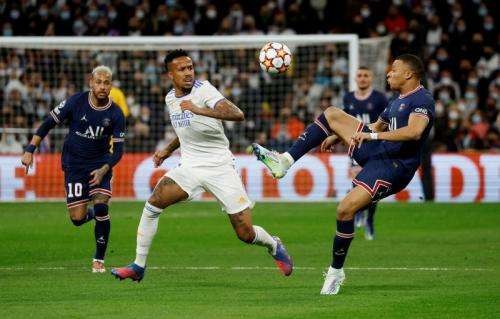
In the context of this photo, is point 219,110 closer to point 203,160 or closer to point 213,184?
point 203,160

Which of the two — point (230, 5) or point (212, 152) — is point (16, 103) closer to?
point (230, 5)

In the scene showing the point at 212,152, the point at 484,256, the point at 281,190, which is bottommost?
the point at 281,190

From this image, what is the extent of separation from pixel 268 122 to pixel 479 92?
6.06m

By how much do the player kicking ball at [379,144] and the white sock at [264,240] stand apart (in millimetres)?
618

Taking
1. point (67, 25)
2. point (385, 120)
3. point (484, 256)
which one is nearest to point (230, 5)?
point (67, 25)

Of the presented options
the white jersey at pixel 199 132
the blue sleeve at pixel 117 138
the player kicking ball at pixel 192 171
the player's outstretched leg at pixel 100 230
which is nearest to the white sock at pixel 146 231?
the player kicking ball at pixel 192 171

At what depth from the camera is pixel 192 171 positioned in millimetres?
12578

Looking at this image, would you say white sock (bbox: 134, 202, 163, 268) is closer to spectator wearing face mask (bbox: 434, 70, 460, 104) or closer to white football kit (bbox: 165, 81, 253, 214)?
white football kit (bbox: 165, 81, 253, 214)

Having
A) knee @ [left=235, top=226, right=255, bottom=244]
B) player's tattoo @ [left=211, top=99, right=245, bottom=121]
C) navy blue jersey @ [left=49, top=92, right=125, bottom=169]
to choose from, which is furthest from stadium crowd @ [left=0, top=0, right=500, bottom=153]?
player's tattoo @ [left=211, top=99, right=245, bottom=121]

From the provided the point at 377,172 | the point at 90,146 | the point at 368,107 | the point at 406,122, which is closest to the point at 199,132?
the point at 377,172

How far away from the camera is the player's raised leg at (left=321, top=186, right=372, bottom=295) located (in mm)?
11836

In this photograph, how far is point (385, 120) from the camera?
501 inches

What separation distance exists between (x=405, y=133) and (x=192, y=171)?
2.30 metres

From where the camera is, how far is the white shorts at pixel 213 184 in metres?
12.6
